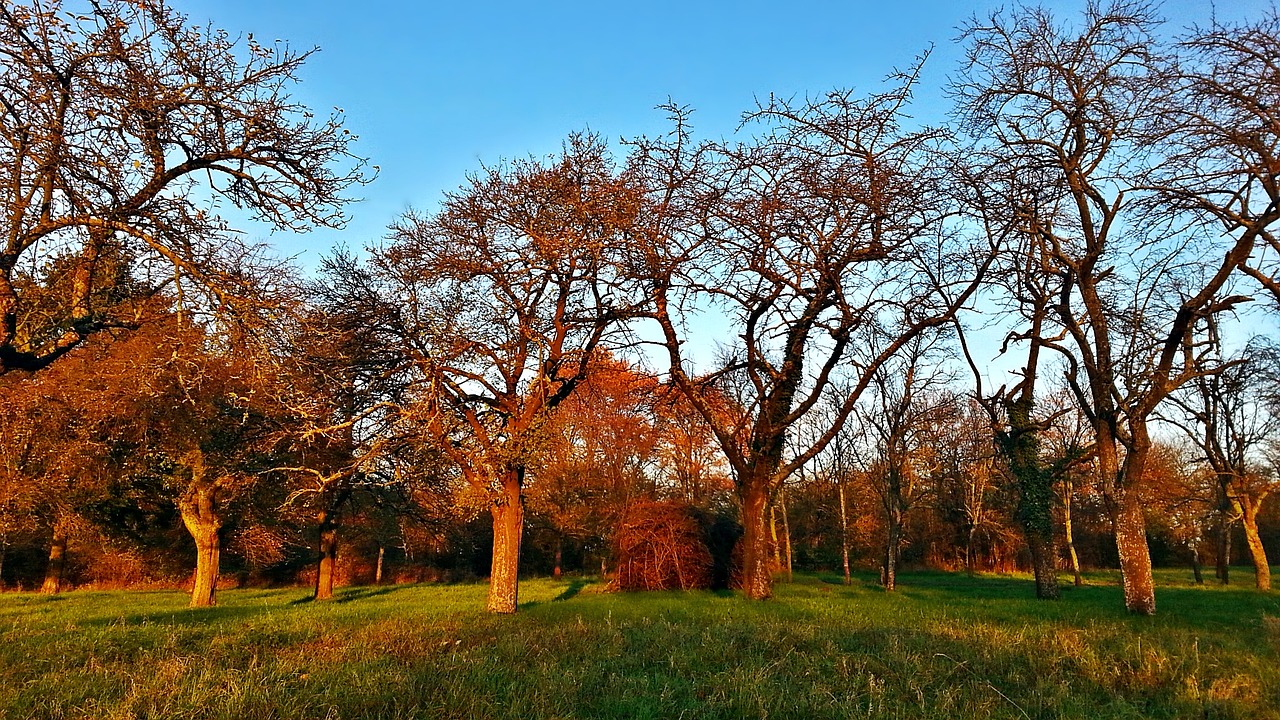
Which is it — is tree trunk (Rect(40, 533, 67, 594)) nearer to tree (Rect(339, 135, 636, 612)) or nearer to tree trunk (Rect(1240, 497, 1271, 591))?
tree (Rect(339, 135, 636, 612))

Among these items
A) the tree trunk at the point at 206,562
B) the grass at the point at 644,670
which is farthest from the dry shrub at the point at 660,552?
the grass at the point at 644,670

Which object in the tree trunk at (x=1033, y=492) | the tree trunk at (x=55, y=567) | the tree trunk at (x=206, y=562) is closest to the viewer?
the tree trunk at (x=1033, y=492)

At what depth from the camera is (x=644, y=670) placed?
7.44m

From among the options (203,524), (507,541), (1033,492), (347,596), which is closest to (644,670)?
(507,541)

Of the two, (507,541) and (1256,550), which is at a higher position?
(507,541)

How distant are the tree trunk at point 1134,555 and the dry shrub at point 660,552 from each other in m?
12.5

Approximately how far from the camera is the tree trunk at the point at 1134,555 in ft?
43.7

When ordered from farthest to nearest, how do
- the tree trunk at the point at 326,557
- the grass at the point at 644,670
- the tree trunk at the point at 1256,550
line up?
the tree trunk at the point at 1256,550 → the tree trunk at the point at 326,557 → the grass at the point at 644,670

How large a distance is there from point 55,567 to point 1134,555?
38955mm

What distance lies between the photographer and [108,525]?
24.9 metres

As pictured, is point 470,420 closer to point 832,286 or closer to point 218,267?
point 218,267

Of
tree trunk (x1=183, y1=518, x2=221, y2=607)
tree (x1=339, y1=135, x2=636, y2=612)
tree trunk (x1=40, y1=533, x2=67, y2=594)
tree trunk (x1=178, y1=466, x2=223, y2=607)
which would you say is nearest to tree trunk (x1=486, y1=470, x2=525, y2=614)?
tree (x1=339, y1=135, x2=636, y2=612)

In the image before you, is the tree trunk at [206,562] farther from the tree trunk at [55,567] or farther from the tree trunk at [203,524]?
the tree trunk at [55,567]

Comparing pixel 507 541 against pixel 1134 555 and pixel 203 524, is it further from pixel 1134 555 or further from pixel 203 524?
pixel 1134 555
